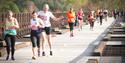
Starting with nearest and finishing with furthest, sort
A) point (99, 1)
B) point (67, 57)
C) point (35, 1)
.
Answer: point (67, 57) < point (35, 1) < point (99, 1)

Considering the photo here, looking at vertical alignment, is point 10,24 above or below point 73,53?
above

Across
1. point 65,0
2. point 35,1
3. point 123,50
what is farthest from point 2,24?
point 65,0

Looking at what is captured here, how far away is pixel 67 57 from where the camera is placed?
17000 millimetres

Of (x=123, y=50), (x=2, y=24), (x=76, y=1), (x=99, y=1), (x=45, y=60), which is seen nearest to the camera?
(x=45, y=60)

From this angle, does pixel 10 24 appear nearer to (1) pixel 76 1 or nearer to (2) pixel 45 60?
(2) pixel 45 60

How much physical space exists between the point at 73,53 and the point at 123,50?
3.10m

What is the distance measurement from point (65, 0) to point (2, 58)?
176 feet

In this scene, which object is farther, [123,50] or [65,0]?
[65,0]

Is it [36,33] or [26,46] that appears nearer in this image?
[36,33]

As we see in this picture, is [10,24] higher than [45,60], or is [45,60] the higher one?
[10,24]

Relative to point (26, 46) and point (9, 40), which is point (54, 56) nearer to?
point (9, 40)

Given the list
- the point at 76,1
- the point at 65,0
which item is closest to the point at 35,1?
the point at 65,0

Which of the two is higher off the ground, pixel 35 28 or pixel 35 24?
pixel 35 24

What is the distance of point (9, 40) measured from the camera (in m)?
15.8
